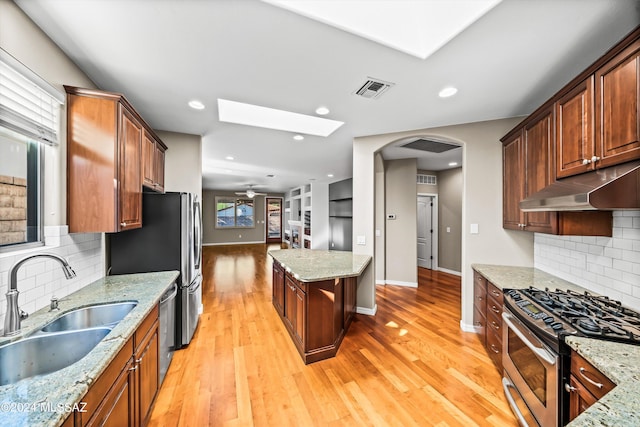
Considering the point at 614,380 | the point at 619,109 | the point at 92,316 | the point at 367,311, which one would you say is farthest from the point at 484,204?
the point at 92,316

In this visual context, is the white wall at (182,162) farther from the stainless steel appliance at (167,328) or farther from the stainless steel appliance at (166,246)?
the stainless steel appliance at (167,328)

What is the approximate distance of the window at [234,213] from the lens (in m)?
10.5

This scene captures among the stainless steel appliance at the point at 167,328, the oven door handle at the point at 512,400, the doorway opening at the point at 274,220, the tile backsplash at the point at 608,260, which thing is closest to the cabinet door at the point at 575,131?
the tile backsplash at the point at 608,260

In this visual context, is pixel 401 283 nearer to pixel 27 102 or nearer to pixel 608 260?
pixel 608 260

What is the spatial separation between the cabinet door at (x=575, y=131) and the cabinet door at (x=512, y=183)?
0.55 meters

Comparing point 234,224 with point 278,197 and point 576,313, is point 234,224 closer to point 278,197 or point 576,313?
point 278,197

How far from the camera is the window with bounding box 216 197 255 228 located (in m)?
10.5

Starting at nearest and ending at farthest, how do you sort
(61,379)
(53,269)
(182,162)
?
(61,379) < (53,269) < (182,162)

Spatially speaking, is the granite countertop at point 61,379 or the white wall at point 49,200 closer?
the granite countertop at point 61,379

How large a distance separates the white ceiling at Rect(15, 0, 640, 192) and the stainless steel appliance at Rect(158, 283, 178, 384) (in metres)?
1.91

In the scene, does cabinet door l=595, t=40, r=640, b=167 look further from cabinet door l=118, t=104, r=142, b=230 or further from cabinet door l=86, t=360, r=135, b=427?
cabinet door l=118, t=104, r=142, b=230

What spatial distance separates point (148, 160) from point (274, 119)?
1525 mm

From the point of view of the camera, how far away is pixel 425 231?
609cm

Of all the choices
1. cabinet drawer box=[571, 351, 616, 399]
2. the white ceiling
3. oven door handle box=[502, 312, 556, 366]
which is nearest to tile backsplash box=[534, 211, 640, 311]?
oven door handle box=[502, 312, 556, 366]
